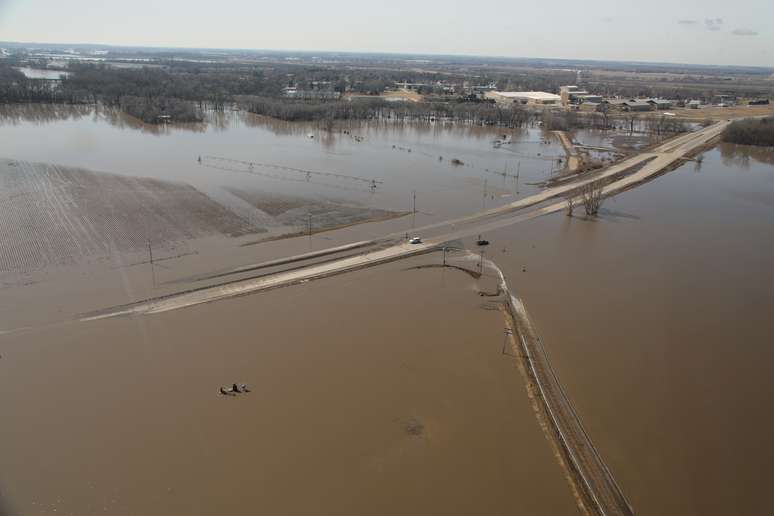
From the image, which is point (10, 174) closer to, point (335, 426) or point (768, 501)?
point (335, 426)

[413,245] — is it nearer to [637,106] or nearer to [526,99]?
[526,99]

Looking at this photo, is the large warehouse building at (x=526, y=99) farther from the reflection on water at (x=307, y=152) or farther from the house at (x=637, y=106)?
the reflection on water at (x=307, y=152)

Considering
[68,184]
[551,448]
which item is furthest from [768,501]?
[68,184]

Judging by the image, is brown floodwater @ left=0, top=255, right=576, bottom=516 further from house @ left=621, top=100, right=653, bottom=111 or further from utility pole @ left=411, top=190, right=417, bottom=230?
house @ left=621, top=100, right=653, bottom=111

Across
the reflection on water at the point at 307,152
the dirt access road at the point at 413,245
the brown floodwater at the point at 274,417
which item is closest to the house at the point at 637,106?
the reflection on water at the point at 307,152

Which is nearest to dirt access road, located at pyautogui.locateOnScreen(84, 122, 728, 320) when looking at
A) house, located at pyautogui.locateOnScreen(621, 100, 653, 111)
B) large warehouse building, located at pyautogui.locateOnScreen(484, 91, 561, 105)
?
house, located at pyautogui.locateOnScreen(621, 100, 653, 111)

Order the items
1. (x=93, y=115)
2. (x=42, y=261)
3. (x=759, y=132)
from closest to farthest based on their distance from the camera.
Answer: (x=42, y=261) → (x=759, y=132) → (x=93, y=115)
